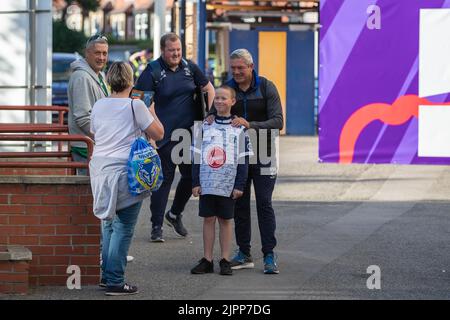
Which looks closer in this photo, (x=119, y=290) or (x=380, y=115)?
(x=119, y=290)

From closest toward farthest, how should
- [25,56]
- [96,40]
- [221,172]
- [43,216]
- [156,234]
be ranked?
[43,216]
[221,172]
[96,40]
[156,234]
[25,56]

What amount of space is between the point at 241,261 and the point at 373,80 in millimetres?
2061

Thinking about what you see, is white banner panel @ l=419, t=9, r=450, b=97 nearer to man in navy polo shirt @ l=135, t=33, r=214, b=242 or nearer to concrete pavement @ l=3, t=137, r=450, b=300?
concrete pavement @ l=3, t=137, r=450, b=300

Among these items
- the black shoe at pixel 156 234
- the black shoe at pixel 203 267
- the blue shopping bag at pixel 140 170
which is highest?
the blue shopping bag at pixel 140 170

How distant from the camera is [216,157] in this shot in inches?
369

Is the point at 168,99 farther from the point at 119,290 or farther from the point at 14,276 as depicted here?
the point at 14,276

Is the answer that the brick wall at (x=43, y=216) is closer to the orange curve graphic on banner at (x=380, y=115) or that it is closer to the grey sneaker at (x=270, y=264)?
the grey sneaker at (x=270, y=264)

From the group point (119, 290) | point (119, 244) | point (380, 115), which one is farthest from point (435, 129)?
point (119, 290)

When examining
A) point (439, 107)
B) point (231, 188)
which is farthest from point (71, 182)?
point (439, 107)

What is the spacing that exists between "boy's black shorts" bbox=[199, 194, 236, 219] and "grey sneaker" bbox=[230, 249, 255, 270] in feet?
1.52

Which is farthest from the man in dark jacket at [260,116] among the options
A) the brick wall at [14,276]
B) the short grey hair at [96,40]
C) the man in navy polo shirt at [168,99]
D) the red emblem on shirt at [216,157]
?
the brick wall at [14,276]

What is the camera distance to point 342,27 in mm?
8727

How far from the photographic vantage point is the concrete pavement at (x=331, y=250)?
28.4ft

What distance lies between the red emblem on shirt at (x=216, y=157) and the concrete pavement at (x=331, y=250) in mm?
896
